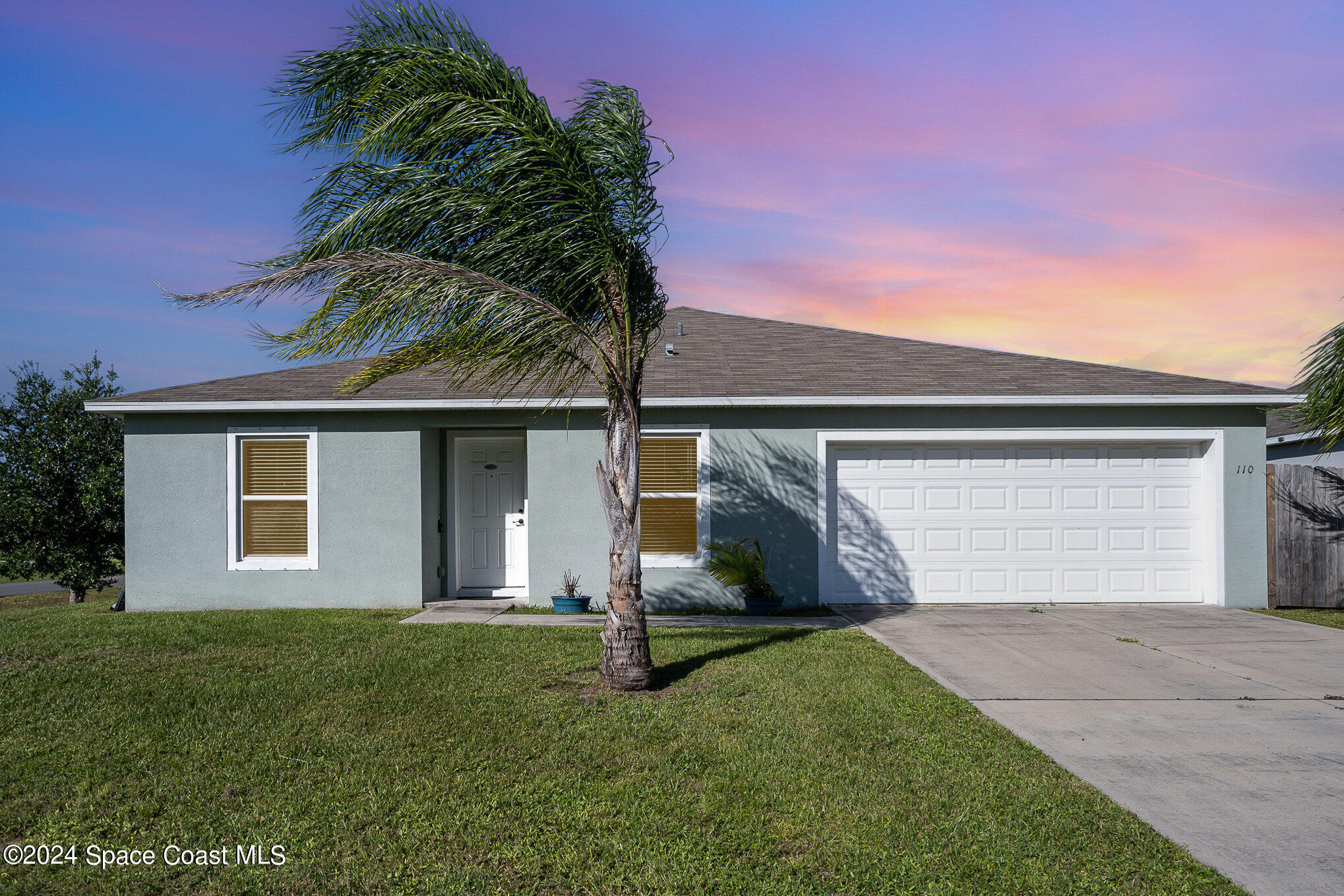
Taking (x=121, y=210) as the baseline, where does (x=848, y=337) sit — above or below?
below

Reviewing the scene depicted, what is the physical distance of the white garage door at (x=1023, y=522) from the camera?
1045 centimetres

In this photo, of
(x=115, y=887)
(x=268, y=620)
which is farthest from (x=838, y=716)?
(x=268, y=620)

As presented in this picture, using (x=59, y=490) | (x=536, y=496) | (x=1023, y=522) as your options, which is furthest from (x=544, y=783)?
(x=59, y=490)

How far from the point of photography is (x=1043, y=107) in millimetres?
9766

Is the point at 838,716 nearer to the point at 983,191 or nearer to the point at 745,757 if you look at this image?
the point at 745,757

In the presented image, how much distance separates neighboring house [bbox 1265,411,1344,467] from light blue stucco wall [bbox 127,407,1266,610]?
→ 3.31 metres

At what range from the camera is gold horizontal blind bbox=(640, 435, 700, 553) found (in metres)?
10.2

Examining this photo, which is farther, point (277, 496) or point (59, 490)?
point (59, 490)

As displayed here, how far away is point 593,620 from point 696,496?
216 cm

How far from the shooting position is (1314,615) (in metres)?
9.94

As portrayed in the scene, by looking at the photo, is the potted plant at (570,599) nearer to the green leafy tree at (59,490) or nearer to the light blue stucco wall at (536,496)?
the light blue stucco wall at (536,496)

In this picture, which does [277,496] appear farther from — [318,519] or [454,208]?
[454,208]

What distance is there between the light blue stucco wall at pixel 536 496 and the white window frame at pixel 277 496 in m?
0.09

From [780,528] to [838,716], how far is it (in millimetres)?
4873
